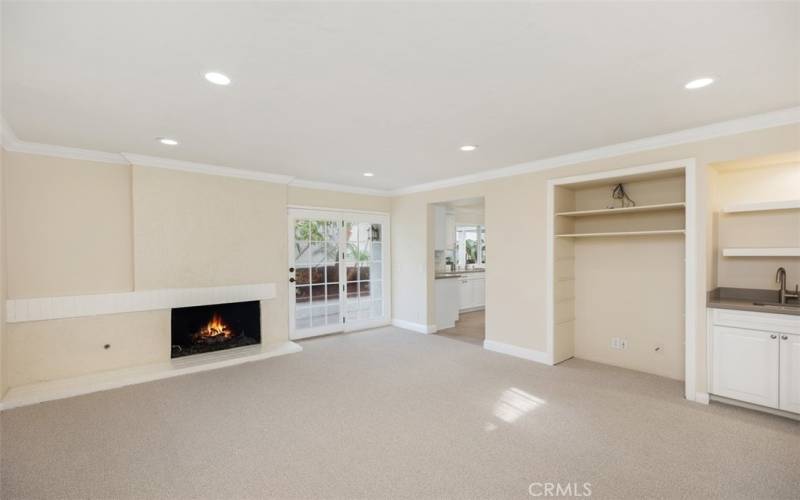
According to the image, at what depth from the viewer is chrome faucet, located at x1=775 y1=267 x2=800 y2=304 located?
3133 millimetres

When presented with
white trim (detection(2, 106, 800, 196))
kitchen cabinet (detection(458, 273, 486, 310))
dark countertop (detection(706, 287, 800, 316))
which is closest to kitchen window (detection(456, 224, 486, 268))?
kitchen cabinet (detection(458, 273, 486, 310))

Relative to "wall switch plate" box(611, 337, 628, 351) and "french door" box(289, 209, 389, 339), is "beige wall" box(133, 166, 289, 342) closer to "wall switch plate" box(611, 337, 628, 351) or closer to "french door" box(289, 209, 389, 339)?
"french door" box(289, 209, 389, 339)

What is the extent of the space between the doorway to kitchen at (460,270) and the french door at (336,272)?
3.25ft

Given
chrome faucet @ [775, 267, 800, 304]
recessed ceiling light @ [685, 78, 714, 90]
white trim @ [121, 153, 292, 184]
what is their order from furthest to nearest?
white trim @ [121, 153, 292, 184] < chrome faucet @ [775, 267, 800, 304] < recessed ceiling light @ [685, 78, 714, 90]

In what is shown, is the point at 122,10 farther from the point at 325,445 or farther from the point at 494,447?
the point at 494,447

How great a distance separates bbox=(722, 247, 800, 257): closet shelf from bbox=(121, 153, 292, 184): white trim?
16.9 ft

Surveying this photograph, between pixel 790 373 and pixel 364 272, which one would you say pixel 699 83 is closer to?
pixel 790 373

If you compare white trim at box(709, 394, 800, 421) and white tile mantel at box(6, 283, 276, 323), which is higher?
white tile mantel at box(6, 283, 276, 323)

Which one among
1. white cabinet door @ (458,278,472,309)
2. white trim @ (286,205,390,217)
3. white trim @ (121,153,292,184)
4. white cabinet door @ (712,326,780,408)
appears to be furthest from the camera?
white cabinet door @ (458,278,472,309)

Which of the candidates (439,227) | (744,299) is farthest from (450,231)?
(744,299)

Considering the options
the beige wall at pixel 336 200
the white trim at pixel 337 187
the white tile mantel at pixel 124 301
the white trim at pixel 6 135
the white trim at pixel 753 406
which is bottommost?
the white trim at pixel 753 406

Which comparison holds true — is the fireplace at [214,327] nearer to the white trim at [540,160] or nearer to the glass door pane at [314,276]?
the glass door pane at [314,276]

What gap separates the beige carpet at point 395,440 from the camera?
7.04 ft

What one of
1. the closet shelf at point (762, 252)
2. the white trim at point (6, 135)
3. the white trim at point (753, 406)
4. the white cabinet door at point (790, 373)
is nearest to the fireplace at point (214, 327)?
the white trim at point (6, 135)
